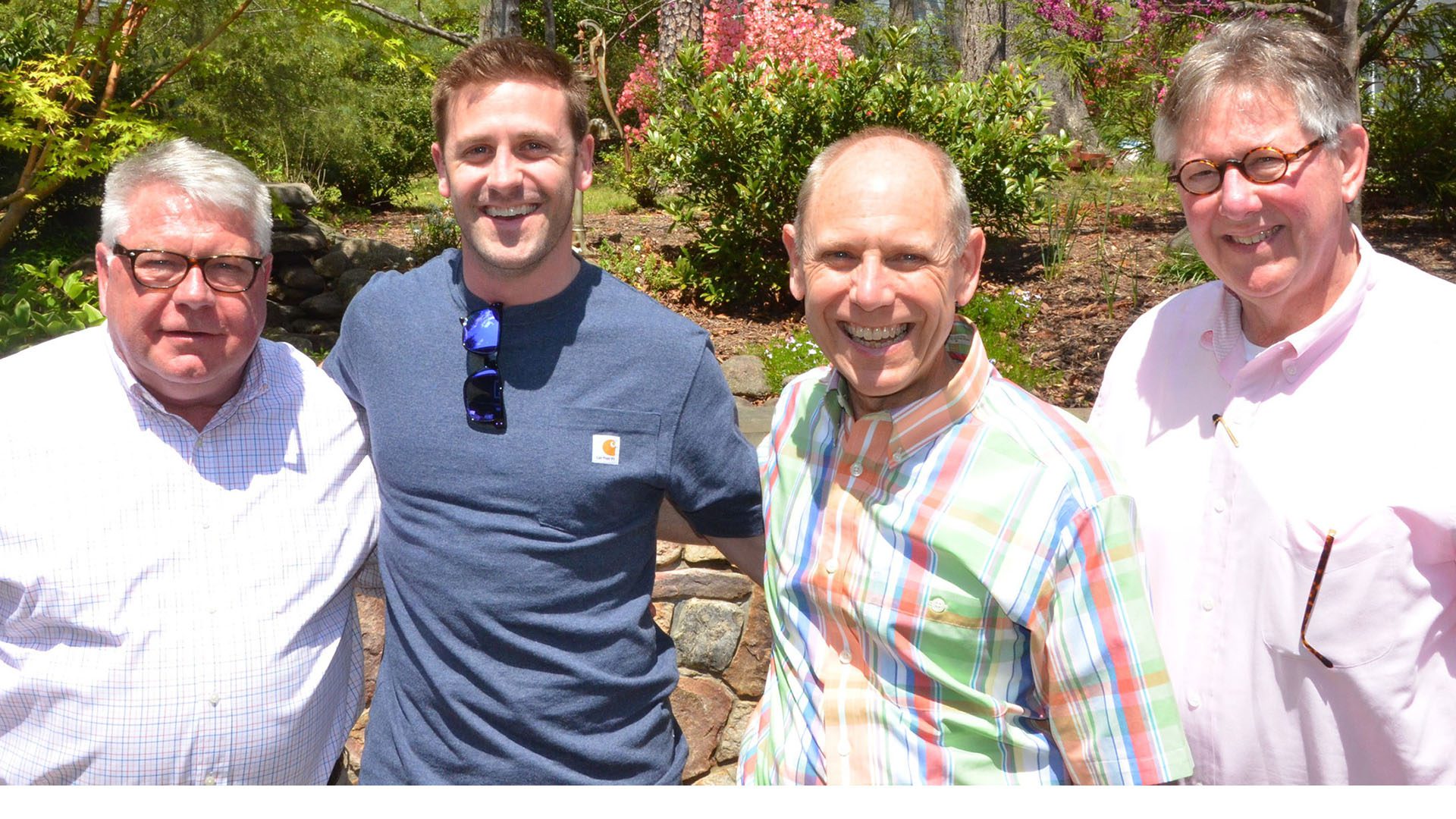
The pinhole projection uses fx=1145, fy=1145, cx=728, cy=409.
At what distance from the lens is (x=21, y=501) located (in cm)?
221

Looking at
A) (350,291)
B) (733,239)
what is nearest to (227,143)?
(350,291)

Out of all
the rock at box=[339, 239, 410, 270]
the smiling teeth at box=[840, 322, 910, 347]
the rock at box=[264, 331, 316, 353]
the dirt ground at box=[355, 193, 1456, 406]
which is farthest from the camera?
the rock at box=[339, 239, 410, 270]

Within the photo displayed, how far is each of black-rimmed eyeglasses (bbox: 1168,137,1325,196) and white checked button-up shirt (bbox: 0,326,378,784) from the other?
1.82 metres

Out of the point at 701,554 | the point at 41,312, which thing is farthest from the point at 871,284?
the point at 41,312

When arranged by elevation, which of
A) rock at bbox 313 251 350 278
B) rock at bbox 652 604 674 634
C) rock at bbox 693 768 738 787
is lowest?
rock at bbox 693 768 738 787

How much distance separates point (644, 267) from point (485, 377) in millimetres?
5277

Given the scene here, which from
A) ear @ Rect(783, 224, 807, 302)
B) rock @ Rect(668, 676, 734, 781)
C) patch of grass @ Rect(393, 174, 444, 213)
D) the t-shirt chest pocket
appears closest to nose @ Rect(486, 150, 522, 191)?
the t-shirt chest pocket

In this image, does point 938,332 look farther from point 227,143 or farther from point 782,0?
point 782,0

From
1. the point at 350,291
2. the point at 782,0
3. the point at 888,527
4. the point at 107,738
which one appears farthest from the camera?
the point at 782,0

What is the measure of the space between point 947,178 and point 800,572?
72 cm

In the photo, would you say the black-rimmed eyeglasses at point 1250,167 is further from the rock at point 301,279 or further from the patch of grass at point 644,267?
the rock at point 301,279

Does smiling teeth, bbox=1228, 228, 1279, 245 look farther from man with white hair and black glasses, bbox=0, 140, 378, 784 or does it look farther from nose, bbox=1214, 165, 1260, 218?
man with white hair and black glasses, bbox=0, 140, 378, 784

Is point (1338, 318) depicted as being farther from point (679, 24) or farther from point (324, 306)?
point (679, 24)

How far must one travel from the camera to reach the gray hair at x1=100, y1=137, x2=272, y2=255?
232cm
